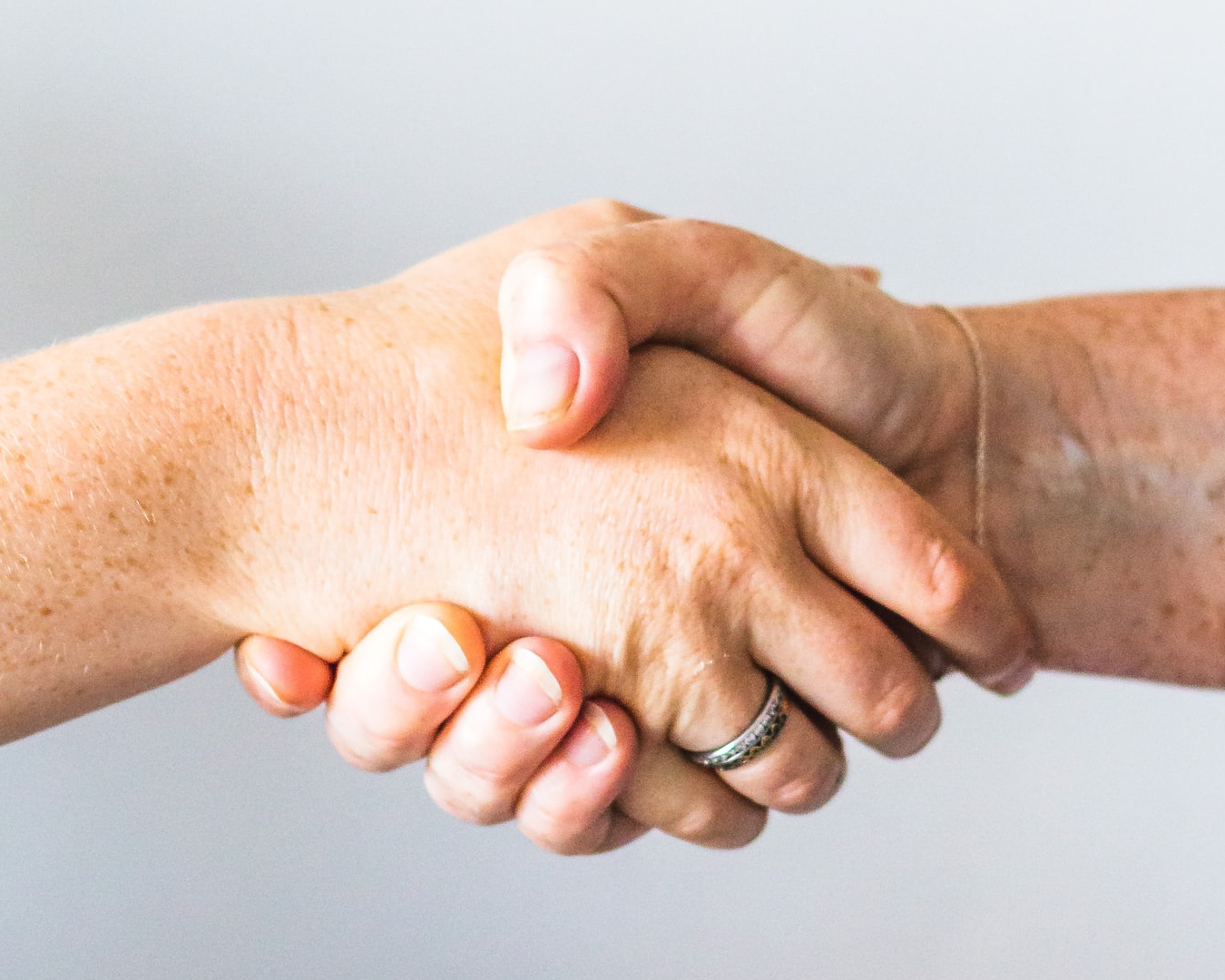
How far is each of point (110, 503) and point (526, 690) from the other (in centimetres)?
36

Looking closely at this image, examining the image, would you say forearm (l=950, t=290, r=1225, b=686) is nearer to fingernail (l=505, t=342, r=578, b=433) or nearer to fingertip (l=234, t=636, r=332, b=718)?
fingernail (l=505, t=342, r=578, b=433)

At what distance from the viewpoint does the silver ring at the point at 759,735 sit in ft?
3.22

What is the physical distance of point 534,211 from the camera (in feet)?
5.52

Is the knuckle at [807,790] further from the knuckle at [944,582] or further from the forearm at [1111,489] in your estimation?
the forearm at [1111,489]

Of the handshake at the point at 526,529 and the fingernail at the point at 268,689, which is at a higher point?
the handshake at the point at 526,529

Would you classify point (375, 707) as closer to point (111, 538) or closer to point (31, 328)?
point (111, 538)

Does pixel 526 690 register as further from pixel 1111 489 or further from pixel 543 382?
pixel 1111 489

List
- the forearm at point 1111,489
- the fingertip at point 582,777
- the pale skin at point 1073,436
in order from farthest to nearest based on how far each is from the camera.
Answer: the forearm at point 1111,489, the pale skin at point 1073,436, the fingertip at point 582,777

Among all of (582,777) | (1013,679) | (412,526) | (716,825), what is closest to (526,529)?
(412,526)

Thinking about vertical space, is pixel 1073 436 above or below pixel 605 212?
below

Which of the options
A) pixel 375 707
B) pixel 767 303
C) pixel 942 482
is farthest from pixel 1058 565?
pixel 375 707

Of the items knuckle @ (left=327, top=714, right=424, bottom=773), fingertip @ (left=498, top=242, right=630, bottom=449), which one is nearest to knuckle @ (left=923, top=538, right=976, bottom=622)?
fingertip @ (left=498, top=242, right=630, bottom=449)

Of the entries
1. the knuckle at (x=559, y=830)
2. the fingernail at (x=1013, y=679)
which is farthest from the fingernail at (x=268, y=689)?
the fingernail at (x=1013, y=679)

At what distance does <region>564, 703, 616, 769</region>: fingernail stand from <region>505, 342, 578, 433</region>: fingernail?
0.85ft
